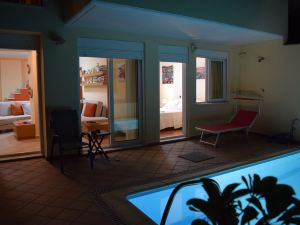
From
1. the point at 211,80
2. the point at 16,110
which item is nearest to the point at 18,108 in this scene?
the point at 16,110

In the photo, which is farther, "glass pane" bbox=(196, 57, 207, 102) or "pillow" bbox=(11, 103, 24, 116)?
"pillow" bbox=(11, 103, 24, 116)

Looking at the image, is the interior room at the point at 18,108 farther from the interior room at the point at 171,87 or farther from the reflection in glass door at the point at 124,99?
the interior room at the point at 171,87

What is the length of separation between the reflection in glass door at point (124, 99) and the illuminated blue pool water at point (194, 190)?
226 cm

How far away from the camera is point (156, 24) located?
4566 mm

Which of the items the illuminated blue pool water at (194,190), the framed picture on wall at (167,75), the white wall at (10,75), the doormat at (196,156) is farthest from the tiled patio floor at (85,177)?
the white wall at (10,75)

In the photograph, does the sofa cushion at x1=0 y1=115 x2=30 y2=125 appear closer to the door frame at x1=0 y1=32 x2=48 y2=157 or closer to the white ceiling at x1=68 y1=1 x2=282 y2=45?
the door frame at x1=0 y1=32 x2=48 y2=157

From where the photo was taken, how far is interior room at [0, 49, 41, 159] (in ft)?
19.0

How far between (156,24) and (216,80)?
3266 mm

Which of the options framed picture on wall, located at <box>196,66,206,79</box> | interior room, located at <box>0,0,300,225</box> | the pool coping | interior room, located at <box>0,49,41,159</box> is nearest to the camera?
the pool coping

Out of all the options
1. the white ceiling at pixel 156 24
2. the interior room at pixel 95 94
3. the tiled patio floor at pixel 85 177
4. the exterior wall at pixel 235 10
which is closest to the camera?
the tiled patio floor at pixel 85 177

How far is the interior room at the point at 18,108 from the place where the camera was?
227 inches

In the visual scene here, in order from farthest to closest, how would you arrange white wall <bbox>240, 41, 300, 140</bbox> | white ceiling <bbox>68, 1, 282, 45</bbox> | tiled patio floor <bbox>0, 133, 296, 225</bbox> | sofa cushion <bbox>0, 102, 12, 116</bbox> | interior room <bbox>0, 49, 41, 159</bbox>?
sofa cushion <bbox>0, 102, 12, 116</bbox>
white wall <bbox>240, 41, 300, 140</bbox>
interior room <bbox>0, 49, 41, 159</bbox>
white ceiling <bbox>68, 1, 282, 45</bbox>
tiled patio floor <bbox>0, 133, 296, 225</bbox>

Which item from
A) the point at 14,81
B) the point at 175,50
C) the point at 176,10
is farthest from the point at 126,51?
the point at 14,81

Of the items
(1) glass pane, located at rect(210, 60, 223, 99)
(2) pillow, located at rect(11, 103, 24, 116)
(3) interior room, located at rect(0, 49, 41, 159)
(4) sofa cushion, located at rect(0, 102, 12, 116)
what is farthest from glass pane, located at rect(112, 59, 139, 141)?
(4) sofa cushion, located at rect(0, 102, 12, 116)
